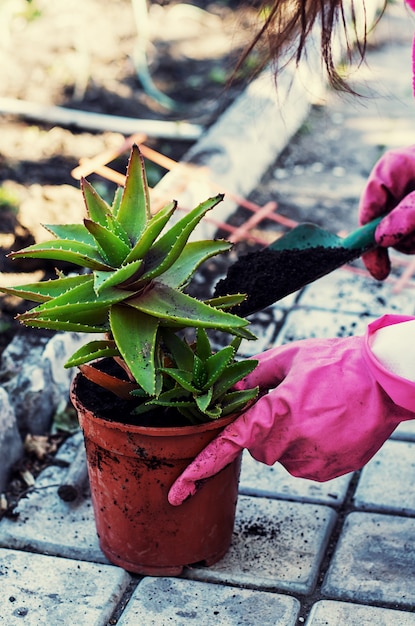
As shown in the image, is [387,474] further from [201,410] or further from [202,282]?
[202,282]

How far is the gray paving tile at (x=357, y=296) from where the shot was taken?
358cm

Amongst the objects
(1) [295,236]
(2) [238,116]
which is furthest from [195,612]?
(2) [238,116]

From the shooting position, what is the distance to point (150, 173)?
441 cm

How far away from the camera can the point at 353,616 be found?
216 cm

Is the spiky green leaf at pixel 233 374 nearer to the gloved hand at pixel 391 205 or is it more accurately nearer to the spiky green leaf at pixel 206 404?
the spiky green leaf at pixel 206 404

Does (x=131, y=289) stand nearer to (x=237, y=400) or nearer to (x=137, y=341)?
(x=137, y=341)

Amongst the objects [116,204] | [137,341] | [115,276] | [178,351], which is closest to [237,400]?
[178,351]

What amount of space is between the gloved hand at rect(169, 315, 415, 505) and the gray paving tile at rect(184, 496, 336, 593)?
306 millimetres

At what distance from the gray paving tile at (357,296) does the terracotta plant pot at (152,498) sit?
4.74ft

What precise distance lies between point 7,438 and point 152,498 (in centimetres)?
64

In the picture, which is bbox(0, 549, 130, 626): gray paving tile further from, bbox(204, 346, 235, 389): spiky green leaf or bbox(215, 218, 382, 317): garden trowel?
bbox(215, 218, 382, 317): garden trowel

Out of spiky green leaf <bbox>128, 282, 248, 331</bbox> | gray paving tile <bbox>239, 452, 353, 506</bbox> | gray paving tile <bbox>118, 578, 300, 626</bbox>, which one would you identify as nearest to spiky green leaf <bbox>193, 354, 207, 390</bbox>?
spiky green leaf <bbox>128, 282, 248, 331</bbox>

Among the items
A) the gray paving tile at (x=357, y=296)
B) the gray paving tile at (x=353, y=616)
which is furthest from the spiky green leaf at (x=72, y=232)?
the gray paving tile at (x=357, y=296)

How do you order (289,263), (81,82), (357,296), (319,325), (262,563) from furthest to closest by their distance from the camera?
(81,82), (357,296), (319,325), (289,263), (262,563)
